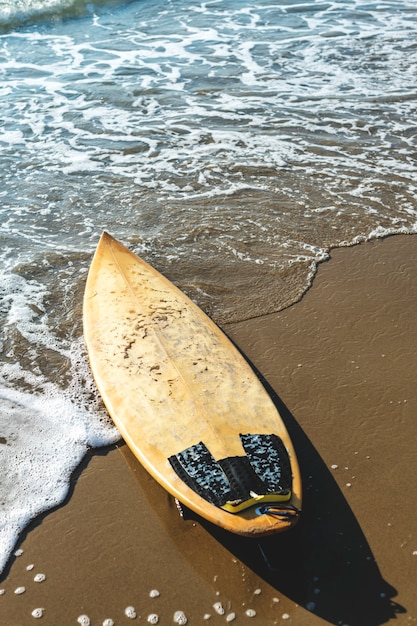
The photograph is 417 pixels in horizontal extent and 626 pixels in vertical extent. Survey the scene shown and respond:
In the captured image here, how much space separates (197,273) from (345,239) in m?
1.62

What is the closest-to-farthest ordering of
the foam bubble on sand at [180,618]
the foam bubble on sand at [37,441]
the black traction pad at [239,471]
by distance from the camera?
1. the foam bubble on sand at [180,618]
2. the black traction pad at [239,471]
3. the foam bubble on sand at [37,441]

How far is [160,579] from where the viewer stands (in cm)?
329

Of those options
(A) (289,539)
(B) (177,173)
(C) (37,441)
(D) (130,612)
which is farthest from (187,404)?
(B) (177,173)

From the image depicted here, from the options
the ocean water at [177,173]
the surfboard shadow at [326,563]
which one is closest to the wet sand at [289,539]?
the surfboard shadow at [326,563]

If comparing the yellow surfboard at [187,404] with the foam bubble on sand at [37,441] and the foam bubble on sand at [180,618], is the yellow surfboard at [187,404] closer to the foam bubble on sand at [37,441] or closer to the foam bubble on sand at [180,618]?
the foam bubble on sand at [37,441]

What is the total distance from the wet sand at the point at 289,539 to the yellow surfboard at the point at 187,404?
35 centimetres

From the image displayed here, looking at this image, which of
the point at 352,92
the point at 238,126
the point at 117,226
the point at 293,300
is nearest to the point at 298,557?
the point at 293,300

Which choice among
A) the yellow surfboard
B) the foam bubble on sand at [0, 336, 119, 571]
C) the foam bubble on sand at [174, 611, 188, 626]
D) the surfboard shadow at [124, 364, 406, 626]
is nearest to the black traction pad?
the yellow surfboard

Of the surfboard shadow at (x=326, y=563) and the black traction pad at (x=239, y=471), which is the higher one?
the black traction pad at (x=239, y=471)

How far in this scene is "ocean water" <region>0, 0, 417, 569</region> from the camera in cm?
471

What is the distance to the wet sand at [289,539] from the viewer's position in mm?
3162

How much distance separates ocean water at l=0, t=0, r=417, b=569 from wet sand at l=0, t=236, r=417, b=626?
0.35 meters

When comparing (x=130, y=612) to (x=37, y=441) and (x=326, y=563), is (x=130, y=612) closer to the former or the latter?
(x=326, y=563)

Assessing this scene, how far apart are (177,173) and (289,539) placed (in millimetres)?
5364
